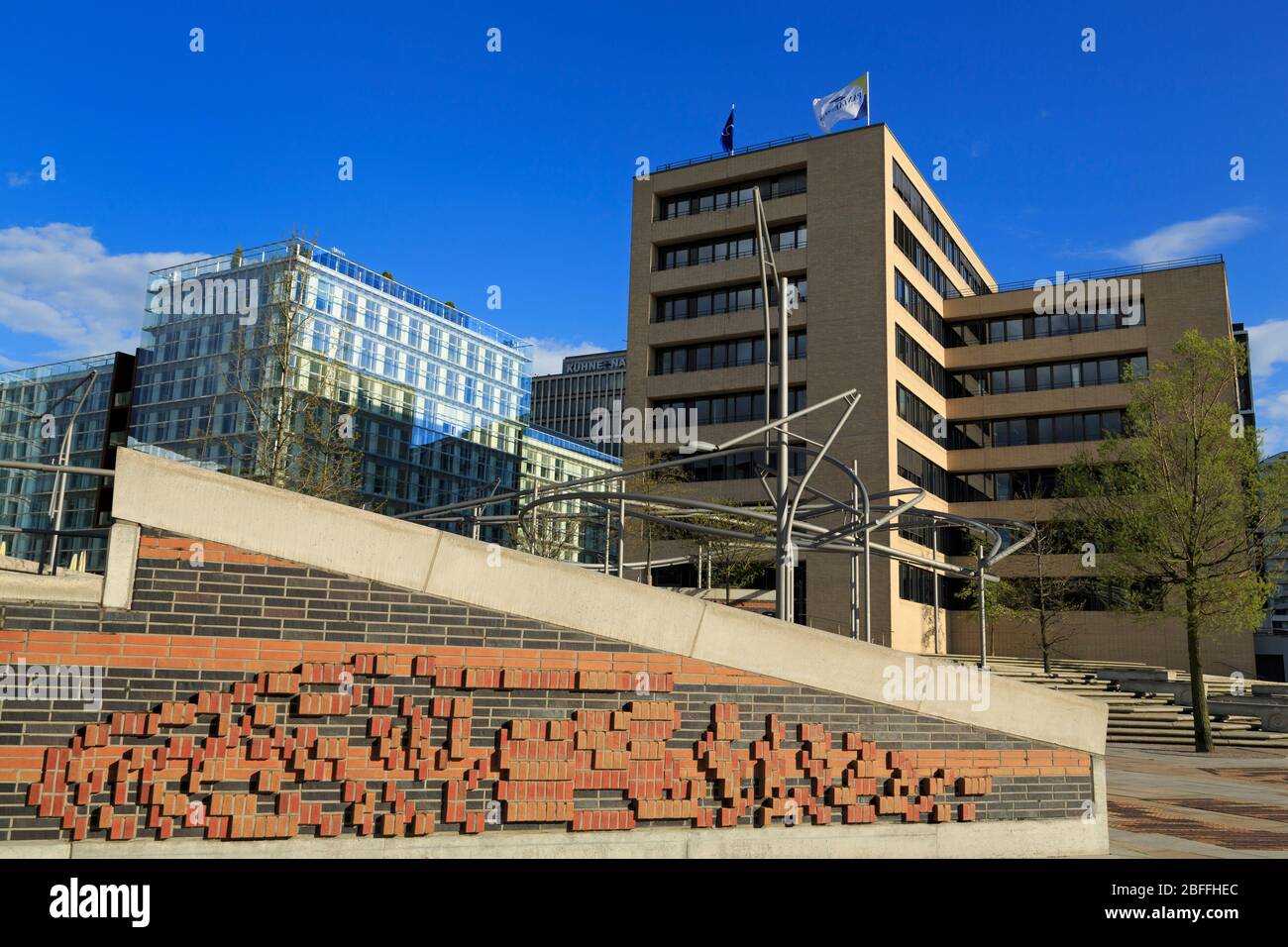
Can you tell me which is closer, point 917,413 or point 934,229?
point 917,413

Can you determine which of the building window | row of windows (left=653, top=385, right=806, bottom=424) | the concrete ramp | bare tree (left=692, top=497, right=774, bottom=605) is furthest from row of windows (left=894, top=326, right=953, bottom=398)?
the concrete ramp

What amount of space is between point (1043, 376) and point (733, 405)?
18.6 metres

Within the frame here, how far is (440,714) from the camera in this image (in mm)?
7785

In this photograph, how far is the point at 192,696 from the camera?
734 centimetres

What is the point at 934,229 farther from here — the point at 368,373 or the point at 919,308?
the point at 368,373

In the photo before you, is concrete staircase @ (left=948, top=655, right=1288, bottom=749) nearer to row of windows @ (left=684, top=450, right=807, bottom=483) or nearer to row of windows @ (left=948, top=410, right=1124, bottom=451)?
Answer: row of windows @ (left=684, top=450, right=807, bottom=483)

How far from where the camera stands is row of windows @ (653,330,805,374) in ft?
167

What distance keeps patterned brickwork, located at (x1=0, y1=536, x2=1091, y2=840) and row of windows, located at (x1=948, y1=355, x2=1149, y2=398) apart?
49.6m

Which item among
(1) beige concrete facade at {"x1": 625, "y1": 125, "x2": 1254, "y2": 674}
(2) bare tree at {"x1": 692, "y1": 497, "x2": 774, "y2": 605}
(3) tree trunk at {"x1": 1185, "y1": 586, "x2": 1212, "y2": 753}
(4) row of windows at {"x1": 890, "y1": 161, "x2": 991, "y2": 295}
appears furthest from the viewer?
(4) row of windows at {"x1": 890, "y1": 161, "x2": 991, "y2": 295}

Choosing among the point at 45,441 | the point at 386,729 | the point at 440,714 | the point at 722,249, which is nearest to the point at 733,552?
the point at 722,249

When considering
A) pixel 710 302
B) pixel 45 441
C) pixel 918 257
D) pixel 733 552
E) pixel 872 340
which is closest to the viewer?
pixel 733 552
